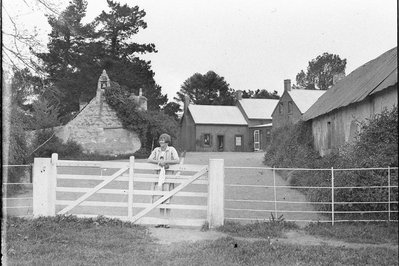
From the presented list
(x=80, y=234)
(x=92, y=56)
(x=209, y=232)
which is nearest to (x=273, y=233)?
(x=209, y=232)

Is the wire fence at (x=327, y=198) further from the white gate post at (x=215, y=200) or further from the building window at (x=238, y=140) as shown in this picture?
the building window at (x=238, y=140)

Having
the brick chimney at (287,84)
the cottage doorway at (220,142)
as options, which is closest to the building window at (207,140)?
the cottage doorway at (220,142)

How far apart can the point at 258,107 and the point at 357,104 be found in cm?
2787

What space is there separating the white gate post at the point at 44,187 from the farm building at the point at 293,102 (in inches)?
1001

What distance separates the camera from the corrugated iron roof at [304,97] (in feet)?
102

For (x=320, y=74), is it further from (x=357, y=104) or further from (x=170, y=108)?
(x=357, y=104)

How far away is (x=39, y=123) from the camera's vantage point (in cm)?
2084

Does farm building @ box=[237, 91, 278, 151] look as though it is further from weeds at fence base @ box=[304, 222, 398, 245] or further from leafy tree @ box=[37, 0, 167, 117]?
weeds at fence base @ box=[304, 222, 398, 245]

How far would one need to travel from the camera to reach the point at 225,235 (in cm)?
667

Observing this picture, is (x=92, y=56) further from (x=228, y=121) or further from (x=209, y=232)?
(x=228, y=121)

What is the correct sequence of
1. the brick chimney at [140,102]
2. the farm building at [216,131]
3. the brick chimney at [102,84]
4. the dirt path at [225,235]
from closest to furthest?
1. the dirt path at [225,235]
2. the brick chimney at [102,84]
3. the brick chimney at [140,102]
4. the farm building at [216,131]

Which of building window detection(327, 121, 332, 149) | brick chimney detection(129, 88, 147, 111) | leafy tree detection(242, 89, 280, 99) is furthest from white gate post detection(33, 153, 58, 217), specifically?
leafy tree detection(242, 89, 280, 99)

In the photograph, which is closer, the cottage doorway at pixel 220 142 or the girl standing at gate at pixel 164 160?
the girl standing at gate at pixel 164 160

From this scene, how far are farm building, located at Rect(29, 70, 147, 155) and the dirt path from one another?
14.3 m
